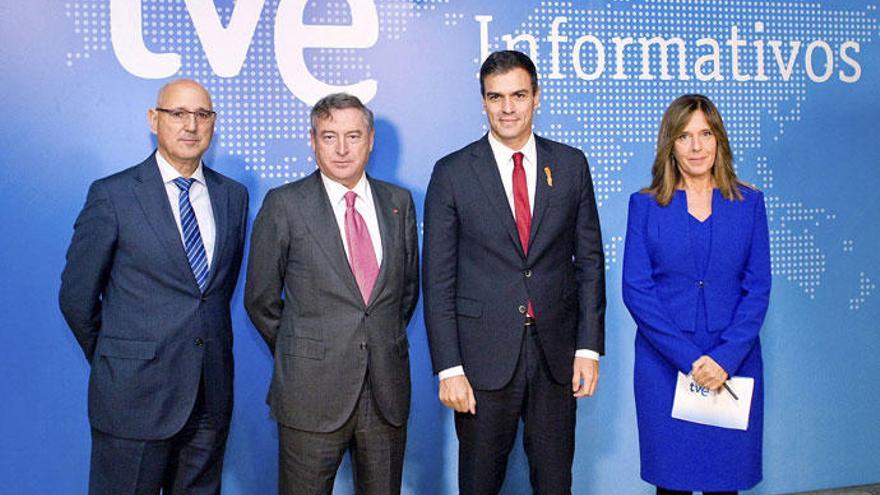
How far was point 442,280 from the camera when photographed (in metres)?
2.73

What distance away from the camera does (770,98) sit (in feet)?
13.3

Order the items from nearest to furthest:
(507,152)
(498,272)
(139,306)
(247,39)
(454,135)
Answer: (139,306)
(498,272)
(507,152)
(247,39)
(454,135)

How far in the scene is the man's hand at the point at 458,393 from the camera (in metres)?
2.70

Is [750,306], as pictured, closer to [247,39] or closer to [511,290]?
[511,290]

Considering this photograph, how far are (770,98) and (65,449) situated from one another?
358cm

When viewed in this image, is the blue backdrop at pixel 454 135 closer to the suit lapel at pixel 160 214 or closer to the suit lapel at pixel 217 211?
the suit lapel at pixel 217 211

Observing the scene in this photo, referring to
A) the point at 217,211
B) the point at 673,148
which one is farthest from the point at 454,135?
the point at 217,211

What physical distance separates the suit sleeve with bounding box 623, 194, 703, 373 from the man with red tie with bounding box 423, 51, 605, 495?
0.11 meters

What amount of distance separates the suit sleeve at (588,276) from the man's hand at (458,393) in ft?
1.38

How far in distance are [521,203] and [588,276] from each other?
339 mm

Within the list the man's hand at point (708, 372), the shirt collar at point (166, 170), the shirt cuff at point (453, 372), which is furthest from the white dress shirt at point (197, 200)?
the man's hand at point (708, 372)

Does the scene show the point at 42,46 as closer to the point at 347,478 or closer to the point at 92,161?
the point at 92,161

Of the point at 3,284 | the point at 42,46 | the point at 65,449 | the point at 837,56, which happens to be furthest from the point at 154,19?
the point at 837,56

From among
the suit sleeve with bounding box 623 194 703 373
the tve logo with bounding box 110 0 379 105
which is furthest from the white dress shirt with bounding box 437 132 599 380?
the tve logo with bounding box 110 0 379 105
